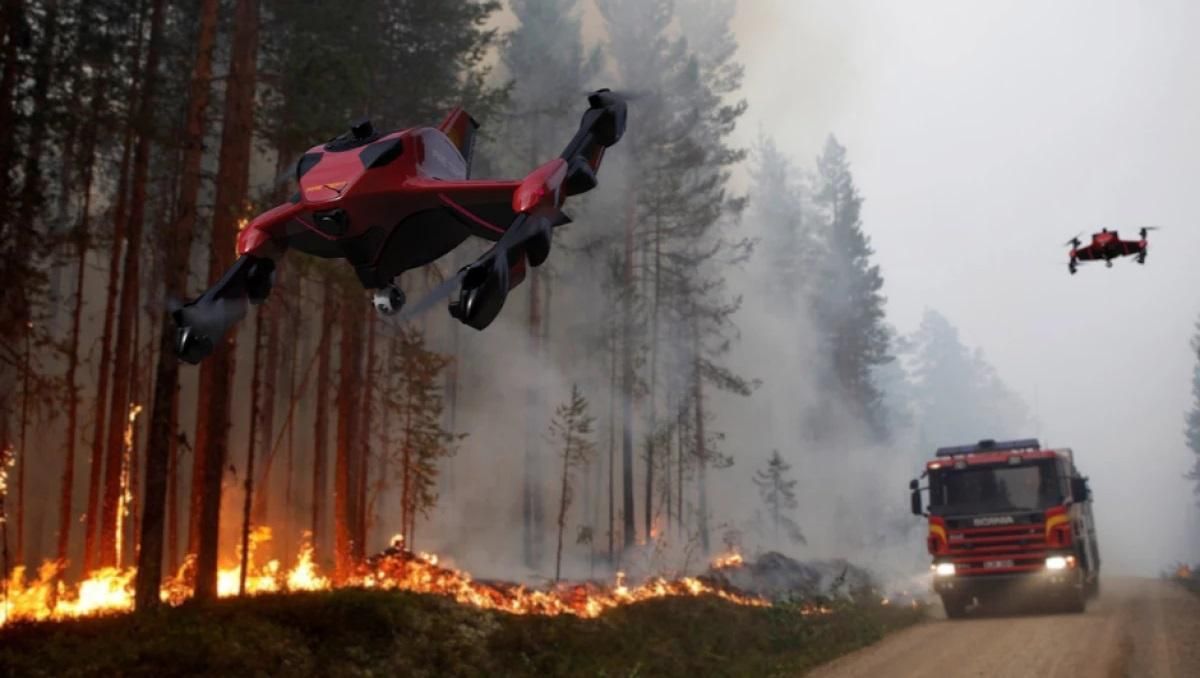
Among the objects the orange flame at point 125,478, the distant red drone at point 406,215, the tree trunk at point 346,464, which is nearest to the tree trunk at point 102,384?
the orange flame at point 125,478

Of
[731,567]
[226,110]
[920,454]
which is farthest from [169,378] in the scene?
[920,454]

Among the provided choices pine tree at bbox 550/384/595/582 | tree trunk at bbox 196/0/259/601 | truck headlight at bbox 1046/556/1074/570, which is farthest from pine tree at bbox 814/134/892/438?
tree trunk at bbox 196/0/259/601

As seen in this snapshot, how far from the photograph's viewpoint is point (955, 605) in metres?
22.9

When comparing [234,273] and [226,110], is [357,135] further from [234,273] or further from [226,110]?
[226,110]

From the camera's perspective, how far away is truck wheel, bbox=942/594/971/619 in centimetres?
2262

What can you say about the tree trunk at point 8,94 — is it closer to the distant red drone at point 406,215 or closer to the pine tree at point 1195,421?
the distant red drone at point 406,215

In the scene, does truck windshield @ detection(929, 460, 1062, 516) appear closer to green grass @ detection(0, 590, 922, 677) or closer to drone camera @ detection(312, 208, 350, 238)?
green grass @ detection(0, 590, 922, 677)

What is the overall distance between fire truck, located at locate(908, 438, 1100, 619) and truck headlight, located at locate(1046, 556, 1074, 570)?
0.02 m

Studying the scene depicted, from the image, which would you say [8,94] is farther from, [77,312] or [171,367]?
[77,312]

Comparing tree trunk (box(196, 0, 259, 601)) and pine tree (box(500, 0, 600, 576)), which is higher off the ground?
pine tree (box(500, 0, 600, 576))

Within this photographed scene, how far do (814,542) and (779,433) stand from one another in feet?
24.5

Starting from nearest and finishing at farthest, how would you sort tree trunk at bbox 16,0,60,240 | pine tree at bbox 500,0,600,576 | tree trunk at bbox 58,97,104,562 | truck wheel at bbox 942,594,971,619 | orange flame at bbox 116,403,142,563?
tree trunk at bbox 16,0,60,240 → tree trunk at bbox 58,97,104,562 → orange flame at bbox 116,403,142,563 → truck wheel at bbox 942,594,971,619 → pine tree at bbox 500,0,600,576

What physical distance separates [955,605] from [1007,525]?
2.78m

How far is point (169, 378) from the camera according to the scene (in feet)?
28.5
